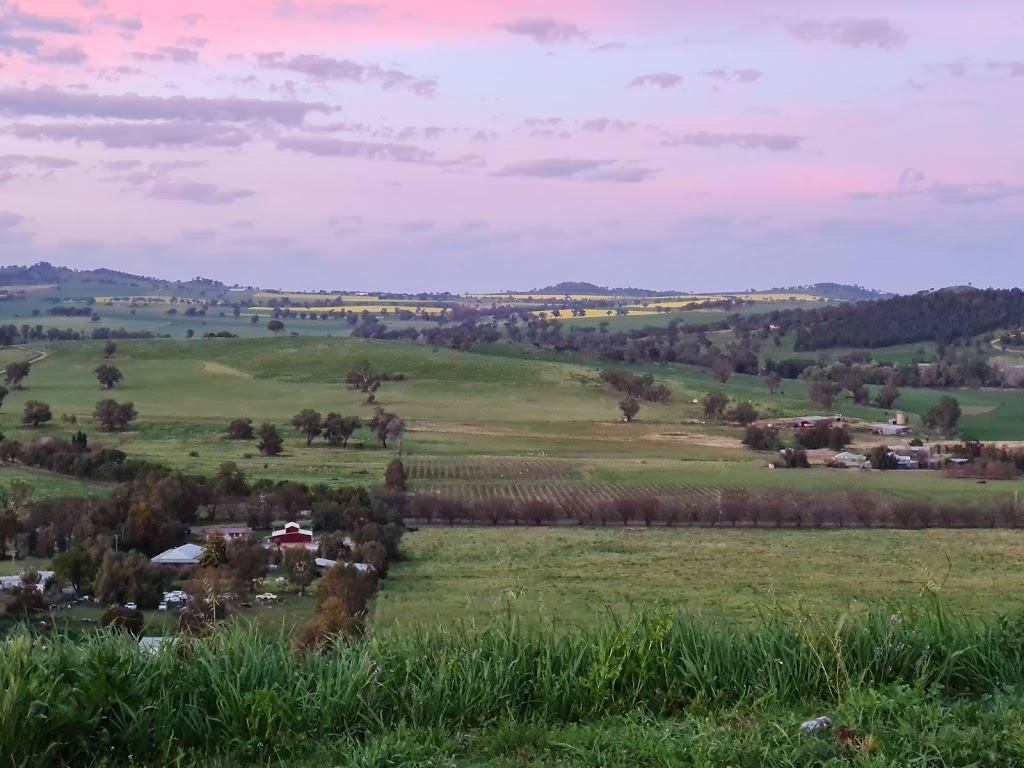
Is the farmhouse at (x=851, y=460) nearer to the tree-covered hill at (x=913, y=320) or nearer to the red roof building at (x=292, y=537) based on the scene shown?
the red roof building at (x=292, y=537)

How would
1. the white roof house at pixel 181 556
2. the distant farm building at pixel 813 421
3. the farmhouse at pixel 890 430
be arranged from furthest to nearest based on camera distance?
1. the farmhouse at pixel 890 430
2. the distant farm building at pixel 813 421
3. the white roof house at pixel 181 556

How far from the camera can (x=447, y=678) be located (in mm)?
5355

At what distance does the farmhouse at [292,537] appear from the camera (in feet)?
93.1

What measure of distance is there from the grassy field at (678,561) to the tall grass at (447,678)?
34.3 ft

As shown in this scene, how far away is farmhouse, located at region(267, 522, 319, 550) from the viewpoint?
93.1 ft

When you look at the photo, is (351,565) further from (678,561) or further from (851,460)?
(851,460)

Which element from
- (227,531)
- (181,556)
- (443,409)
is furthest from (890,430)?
(181,556)

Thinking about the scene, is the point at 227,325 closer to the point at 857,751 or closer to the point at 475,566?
the point at 475,566

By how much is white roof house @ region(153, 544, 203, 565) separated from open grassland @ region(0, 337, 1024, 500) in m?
18.8

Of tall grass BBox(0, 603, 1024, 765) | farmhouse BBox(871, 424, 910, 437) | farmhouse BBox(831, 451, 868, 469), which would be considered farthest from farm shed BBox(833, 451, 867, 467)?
tall grass BBox(0, 603, 1024, 765)

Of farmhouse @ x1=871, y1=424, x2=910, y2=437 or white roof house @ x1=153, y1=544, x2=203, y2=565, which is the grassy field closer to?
white roof house @ x1=153, y1=544, x2=203, y2=565

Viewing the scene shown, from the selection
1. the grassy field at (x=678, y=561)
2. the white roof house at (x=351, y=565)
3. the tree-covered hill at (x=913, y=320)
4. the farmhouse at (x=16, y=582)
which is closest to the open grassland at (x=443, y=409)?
the grassy field at (x=678, y=561)

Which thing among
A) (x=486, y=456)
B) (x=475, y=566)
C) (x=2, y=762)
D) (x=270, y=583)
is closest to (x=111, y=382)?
(x=486, y=456)

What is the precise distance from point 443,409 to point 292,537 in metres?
47.7
